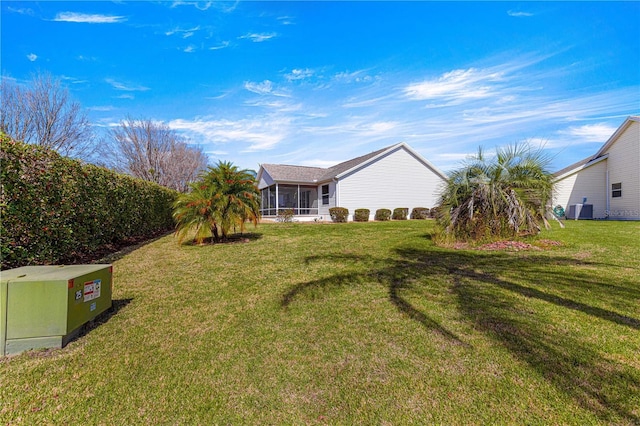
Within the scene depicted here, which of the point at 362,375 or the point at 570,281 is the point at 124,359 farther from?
the point at 570,281

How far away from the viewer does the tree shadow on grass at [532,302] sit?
6.97 ft

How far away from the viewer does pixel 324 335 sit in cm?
307

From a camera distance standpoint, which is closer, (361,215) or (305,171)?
(361,215)

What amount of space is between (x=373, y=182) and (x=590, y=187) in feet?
44.2

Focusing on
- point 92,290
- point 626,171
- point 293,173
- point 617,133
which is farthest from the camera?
point 293,173

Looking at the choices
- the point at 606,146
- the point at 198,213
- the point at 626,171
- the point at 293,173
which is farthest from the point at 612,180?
the point at 198,213

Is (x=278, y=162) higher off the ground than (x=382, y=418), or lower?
higher

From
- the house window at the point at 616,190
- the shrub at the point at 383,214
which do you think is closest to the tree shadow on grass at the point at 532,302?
the shrub at the point at 383,214

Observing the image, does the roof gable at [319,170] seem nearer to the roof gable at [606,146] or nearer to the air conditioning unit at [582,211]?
the roof gable at [606,146]

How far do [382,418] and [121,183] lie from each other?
9.02 metres

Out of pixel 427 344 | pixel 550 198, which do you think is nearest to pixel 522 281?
pixel 427 344

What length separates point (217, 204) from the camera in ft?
26.2

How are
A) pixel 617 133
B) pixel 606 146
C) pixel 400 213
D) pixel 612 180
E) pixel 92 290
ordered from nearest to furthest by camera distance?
pixel 92 290
pixel 617 133
pixel 612 180
pixel 606 146
pixel 400 213

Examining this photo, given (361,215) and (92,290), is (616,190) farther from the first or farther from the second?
(92,290)
